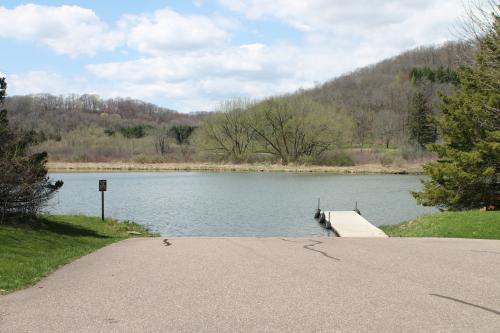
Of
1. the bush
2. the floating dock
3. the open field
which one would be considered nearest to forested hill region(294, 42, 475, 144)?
the bush

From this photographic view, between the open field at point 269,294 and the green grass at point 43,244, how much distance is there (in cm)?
45

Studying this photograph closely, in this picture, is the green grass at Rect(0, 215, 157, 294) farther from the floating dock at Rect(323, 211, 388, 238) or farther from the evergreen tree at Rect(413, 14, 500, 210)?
the evergreen tree at Rect(413, 14, 500, 210)

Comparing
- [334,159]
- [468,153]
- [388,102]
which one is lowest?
[334,159]

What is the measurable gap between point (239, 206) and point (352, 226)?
12.4m

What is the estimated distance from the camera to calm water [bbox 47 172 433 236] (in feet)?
86.8

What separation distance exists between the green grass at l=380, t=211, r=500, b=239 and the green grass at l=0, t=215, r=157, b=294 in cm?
1093

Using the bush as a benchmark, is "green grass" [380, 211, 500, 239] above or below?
below

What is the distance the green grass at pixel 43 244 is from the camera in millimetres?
10109

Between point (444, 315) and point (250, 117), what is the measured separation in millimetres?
81950

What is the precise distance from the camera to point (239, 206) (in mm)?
35156

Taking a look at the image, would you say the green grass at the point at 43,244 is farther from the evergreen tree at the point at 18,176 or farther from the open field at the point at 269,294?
the evergreen tree at the point at 18,176

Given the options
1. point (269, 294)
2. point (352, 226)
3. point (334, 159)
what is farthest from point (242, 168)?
point (269, 294)

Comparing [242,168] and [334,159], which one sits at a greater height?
[334,159]

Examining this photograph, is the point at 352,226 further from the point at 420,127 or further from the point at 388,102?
the point at 388,102
